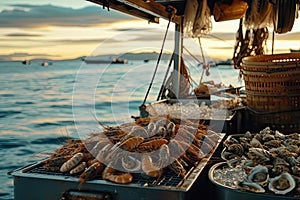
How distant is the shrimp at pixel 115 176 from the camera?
5.40 ft

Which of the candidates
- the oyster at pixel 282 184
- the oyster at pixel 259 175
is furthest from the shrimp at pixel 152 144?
the oyster at pixel 282 184

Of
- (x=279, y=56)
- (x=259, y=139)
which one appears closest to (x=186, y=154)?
(x=259, y=139)

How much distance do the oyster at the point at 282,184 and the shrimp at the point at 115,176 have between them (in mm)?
627

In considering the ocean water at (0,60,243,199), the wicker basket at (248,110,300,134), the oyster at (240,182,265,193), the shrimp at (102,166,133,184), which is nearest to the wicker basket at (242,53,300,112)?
the wicker basket at (248,110,300,134)

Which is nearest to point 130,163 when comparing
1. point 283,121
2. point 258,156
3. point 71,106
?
point 258,156

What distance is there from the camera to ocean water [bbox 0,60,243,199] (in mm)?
2465

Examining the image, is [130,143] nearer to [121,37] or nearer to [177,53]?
[121,37]

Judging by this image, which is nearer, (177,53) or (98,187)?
(98,187)

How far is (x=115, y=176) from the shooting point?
1661 millimetres

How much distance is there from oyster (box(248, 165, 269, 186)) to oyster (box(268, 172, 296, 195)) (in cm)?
3

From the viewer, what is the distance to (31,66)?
41.4 metres

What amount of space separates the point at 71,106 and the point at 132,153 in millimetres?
4961

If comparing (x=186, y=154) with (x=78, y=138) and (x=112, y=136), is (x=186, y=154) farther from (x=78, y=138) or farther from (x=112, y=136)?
(x=78, y=138)

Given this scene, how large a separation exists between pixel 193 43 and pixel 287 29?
59.7 inches
